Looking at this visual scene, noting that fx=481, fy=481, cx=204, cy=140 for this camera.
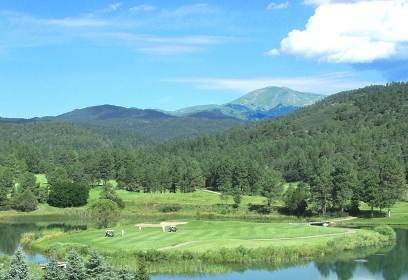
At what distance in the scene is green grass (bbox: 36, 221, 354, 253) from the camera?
2215 inches

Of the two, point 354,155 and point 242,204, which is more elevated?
point 354,155

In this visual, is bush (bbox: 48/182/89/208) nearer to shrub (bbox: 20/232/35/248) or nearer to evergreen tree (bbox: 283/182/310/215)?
shrub (bbox: 20/232/35/248)

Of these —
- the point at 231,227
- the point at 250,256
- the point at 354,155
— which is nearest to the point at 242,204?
the point at 231,227

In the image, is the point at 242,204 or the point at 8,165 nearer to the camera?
the point at 242,204

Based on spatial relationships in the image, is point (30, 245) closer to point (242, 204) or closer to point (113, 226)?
point (113, 226)

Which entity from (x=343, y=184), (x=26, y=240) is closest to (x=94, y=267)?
(x=26, y=240)

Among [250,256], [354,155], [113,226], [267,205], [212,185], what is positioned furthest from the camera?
[354,155]

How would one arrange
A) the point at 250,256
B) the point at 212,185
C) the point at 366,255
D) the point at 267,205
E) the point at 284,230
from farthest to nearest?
the point at 212,185 → the point at 267,205 → the point at 284,230 → the point at 366,255 → the point at 250,256

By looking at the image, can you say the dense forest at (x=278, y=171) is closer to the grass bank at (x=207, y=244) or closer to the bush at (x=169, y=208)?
the bush at (x=169, y=208)

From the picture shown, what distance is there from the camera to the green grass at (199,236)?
2215 inches

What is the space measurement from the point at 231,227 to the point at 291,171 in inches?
3056

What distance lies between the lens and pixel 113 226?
74.6 metres

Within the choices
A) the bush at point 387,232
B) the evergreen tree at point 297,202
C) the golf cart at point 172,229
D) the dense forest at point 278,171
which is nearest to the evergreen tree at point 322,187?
the dense forest at point 278,171

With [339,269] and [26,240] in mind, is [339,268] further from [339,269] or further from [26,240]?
[26,240]
